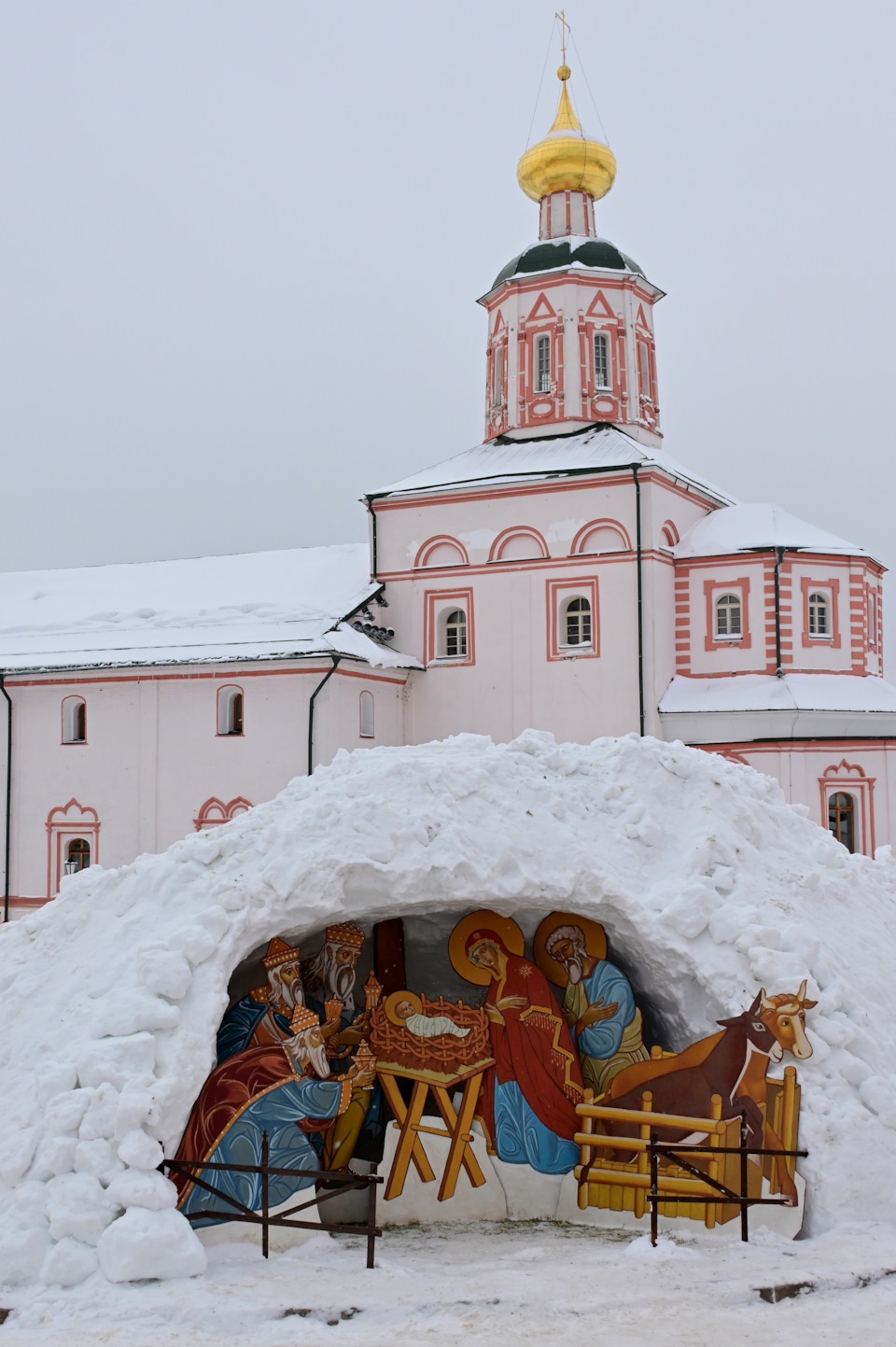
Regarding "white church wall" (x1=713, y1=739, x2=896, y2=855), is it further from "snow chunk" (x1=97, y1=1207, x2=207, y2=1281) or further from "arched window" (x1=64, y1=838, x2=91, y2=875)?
"snow chunk" (x1=97, y1=1207, x2=207, y2=1281)

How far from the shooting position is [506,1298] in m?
7.43

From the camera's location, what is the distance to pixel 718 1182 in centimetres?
858

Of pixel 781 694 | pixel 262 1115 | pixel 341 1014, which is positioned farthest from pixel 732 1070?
pixel 781 694

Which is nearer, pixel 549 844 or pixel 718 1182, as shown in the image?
pixel 718 1182

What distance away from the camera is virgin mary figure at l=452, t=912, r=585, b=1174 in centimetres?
927

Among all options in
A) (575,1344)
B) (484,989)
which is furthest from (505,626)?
(575,1344)

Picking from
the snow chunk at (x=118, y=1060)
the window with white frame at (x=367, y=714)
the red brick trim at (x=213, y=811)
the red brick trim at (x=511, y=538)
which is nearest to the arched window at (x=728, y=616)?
the red brick trim at (x=511, y=538)

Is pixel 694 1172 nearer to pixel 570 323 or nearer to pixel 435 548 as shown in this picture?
pixel 435 548

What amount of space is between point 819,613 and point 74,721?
14.4m

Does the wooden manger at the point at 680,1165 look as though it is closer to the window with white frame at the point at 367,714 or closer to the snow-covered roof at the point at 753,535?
the window with white frame at the point at 367,714

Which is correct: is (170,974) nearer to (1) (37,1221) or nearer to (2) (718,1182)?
(1) (37,1221)

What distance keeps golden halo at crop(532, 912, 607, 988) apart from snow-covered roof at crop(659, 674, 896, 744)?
553 inches

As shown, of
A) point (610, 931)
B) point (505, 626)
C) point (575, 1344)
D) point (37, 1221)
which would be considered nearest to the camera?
point (575, 1344)

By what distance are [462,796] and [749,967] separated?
2.33 m
